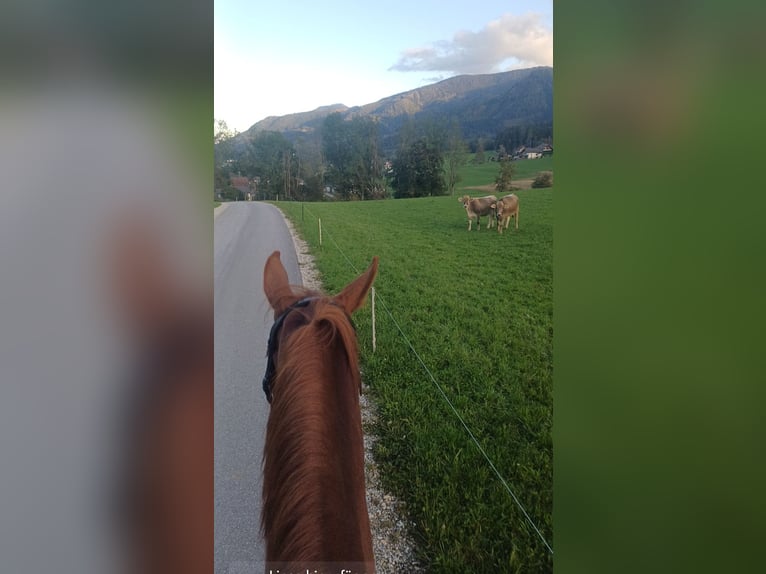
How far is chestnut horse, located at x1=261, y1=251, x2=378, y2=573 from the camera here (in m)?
1.52

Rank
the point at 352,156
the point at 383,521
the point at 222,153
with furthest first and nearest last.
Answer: the point at 352,156
the point at 222,153
the point at 383,521

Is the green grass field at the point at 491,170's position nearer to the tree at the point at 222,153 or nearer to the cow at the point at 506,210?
the cow at the point at 506,210

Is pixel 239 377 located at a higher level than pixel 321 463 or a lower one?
higher

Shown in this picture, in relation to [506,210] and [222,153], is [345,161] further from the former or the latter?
[506,210]

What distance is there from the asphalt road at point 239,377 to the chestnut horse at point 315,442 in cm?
8

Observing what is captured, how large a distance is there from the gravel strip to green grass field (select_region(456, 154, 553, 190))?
71 cm

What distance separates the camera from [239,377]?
177 centimetres

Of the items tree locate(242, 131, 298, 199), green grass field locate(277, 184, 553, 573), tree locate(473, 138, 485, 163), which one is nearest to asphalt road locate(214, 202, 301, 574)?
tree locate(242, 131, 298, 199)

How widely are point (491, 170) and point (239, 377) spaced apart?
4.03ft

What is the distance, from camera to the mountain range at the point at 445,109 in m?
1.78

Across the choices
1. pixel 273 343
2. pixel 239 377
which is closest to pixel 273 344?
pixel 273 343

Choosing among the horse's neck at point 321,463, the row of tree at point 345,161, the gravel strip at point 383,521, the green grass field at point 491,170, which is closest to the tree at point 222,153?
the row of tree at point 345,161
